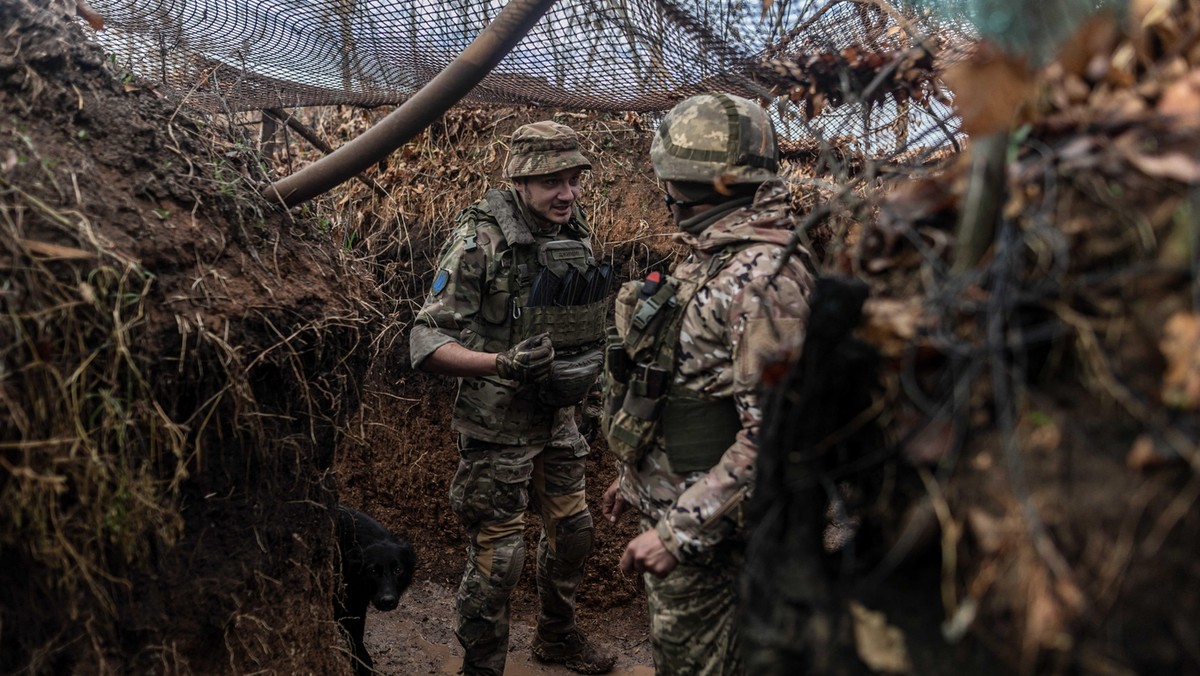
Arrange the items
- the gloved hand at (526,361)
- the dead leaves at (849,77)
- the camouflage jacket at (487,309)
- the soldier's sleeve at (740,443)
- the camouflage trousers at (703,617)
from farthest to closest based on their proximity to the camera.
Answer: the camouflage jacket at (487,309)
the gloved hand at (526,361)
the dead leaves at (849,77)
the camouflage trousers at (703,617)
the soldier's sleeve at (740,443)

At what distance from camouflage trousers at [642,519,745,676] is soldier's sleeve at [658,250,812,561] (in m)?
0.19

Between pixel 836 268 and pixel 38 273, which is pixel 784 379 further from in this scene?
pixel 38 273

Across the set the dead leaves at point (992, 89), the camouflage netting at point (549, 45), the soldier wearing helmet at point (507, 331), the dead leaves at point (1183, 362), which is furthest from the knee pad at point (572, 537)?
the dead leaves at point (1183, 362)

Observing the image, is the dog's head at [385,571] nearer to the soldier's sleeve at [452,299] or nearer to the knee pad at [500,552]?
the knee pad at [500,552]

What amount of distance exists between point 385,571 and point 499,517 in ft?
1.85

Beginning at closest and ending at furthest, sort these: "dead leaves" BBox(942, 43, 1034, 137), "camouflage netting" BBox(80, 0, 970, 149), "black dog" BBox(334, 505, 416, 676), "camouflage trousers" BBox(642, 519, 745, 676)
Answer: "dead leaves" BBox(942, 43, 1034, 137) → "camouflage trousers" BBox(642, 519, 745, 676) → "camouflage netting" BBox(80, 0, 970, 149) → "black dog" BBox(334, 505, 416, 676)

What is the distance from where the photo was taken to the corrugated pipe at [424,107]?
3.22 meters

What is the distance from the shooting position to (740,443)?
2.70m

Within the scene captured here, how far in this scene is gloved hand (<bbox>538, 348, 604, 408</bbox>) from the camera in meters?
4.25

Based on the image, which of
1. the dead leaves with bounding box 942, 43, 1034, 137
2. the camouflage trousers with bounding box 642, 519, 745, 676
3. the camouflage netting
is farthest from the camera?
the camouflage netting

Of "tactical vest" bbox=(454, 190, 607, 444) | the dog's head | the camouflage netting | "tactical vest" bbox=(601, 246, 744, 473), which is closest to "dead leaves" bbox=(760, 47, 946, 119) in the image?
the camouflage netting

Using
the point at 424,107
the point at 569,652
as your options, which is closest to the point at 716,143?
the point at 424,107

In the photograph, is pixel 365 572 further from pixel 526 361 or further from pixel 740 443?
pixel 740 443

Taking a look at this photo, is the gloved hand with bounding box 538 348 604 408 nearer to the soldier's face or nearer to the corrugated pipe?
the soldier's face
